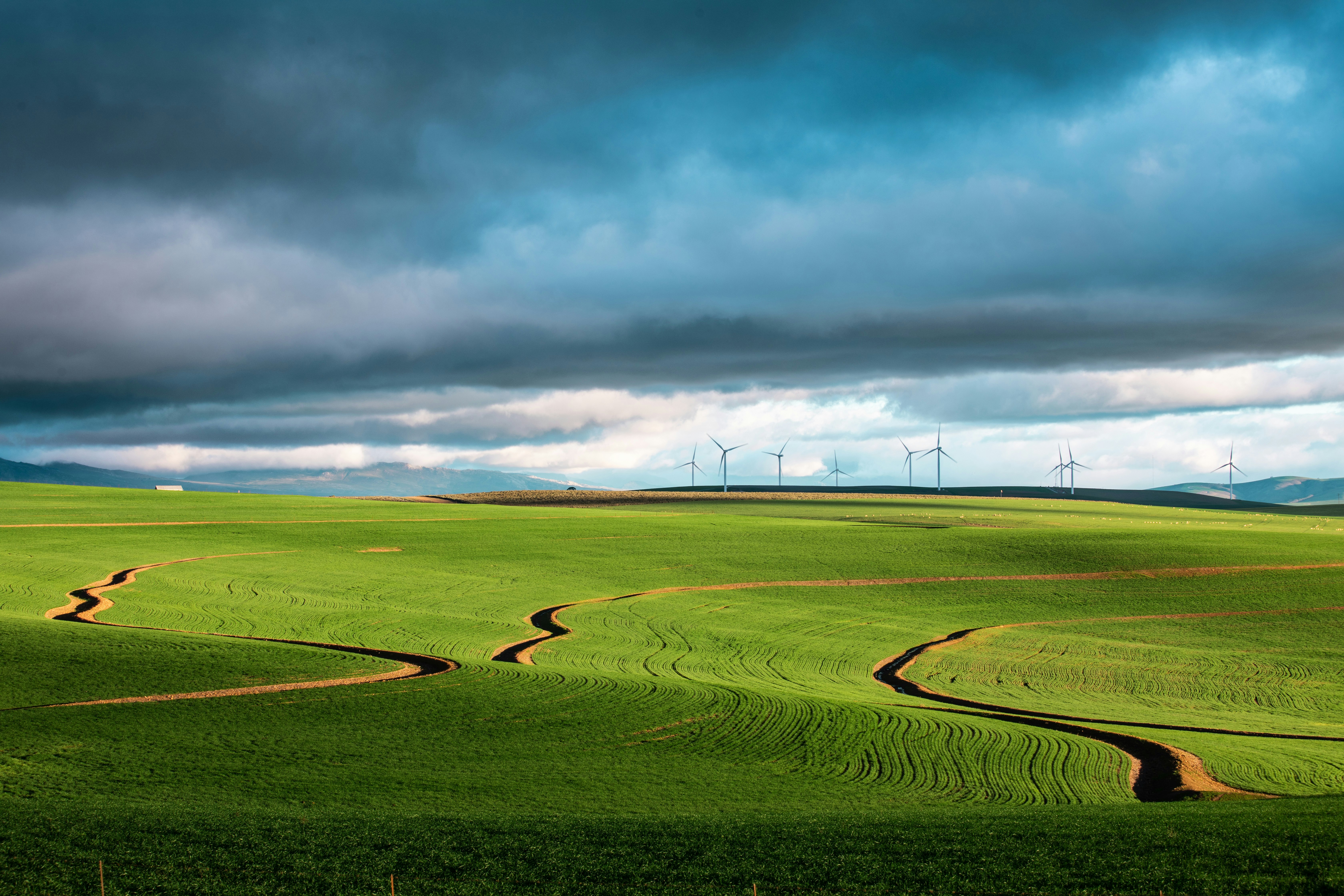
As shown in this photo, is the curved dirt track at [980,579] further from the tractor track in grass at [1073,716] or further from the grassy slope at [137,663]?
the grassy slope at [137,663]

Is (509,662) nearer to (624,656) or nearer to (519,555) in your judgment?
(624,656)

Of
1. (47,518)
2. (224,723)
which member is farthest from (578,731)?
(47,518)

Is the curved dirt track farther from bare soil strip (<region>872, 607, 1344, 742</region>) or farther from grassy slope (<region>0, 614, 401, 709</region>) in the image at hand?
grassy slope (<region>0, 614, 401, 709</region>)

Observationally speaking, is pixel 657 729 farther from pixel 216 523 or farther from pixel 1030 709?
pixel 216 523

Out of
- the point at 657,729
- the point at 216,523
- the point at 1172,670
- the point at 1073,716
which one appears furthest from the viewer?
the point at 216,523

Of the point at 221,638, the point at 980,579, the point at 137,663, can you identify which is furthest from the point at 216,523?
the point at 980,579

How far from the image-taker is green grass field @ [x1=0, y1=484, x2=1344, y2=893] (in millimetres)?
11281

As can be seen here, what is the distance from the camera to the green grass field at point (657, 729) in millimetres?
11281

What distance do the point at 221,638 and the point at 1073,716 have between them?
1079 inches

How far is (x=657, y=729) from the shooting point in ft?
69.8

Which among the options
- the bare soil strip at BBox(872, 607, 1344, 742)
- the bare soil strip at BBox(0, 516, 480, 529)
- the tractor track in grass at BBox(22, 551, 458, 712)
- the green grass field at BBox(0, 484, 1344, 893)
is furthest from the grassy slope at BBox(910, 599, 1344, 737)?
the bare soil strip at BBox(0, 516, 480, 529)

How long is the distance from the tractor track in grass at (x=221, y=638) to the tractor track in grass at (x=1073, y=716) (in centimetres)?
369

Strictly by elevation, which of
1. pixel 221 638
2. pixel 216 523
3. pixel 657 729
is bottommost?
pixel 657 729

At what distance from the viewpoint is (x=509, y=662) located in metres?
29.7
